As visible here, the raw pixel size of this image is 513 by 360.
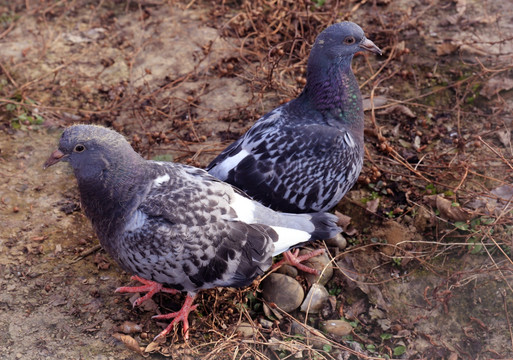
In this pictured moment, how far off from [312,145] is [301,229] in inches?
26.9

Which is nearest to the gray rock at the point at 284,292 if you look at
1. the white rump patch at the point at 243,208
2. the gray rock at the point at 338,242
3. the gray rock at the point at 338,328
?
the gray rock at the point at 338,328

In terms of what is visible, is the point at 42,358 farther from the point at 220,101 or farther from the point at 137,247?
the point at 220,101

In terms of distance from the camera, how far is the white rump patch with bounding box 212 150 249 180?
4.44m

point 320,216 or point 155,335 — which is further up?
point 320,216

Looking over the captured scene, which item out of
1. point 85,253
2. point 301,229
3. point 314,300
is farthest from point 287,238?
point 85,253

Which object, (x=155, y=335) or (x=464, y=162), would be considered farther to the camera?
A: (x=464, y=162)

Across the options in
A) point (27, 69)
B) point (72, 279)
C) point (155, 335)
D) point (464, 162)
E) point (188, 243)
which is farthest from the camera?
point (27, 69)

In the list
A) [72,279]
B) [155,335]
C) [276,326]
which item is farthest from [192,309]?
[72,279]

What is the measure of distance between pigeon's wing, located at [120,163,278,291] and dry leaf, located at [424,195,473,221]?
1.69 m

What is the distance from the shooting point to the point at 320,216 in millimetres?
4285

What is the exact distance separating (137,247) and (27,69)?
3.80 meters

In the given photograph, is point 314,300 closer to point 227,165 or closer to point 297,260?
point 297,260

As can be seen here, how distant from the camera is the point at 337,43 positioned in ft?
14.7

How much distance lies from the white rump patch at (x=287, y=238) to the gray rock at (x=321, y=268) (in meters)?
0.54
